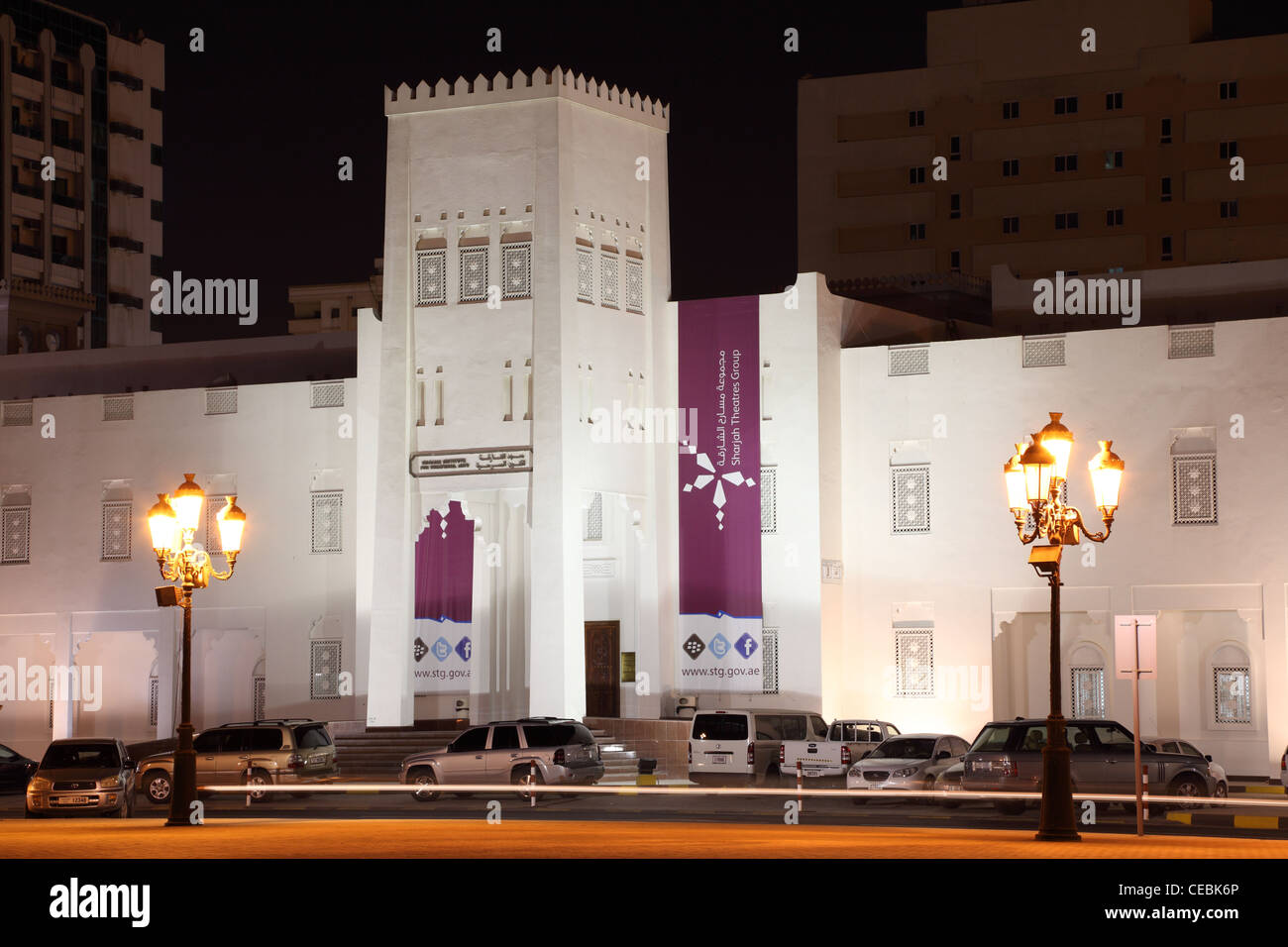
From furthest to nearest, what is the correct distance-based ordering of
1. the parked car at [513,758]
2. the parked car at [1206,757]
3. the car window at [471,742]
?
the car window at [471,742] < the parked car at [513,758] < the parked car at [1206,757]

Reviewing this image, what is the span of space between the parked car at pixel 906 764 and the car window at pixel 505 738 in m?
5.51

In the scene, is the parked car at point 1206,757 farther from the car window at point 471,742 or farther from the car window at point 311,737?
the car window at point 311,737

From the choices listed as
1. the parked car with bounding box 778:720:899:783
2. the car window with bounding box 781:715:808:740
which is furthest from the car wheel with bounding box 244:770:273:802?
the car window with bounding box 781:715:808:740

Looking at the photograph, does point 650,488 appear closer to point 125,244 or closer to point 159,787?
point 159,787

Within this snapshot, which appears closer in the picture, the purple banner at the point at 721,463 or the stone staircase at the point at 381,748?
the stone staircase at the point at 381,748

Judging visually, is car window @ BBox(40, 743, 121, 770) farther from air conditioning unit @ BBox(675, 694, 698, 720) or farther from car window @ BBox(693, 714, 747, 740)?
air conditioning unit @ BBox(675, 694, 698, 720)

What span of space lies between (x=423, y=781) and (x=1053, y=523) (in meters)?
14.7

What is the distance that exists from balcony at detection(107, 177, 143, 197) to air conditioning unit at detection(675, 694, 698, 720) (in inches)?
2366

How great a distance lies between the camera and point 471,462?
3972 centimetres

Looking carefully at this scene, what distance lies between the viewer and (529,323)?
129ft

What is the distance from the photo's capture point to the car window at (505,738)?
103 feet

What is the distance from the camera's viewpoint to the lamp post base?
61.9ft

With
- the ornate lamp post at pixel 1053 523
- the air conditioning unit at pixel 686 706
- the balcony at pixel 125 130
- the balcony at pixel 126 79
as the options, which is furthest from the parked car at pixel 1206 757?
the balcony at pixel 126 79

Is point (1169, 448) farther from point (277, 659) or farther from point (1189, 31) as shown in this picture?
point (1189, 31)
